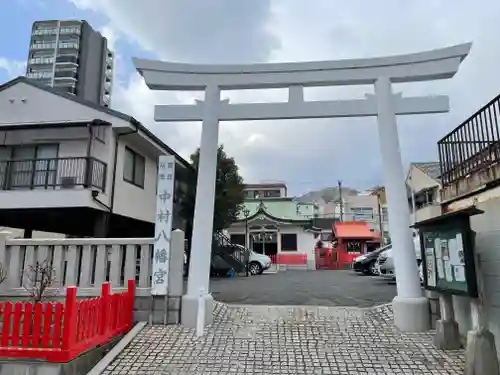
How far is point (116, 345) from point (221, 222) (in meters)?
12.5

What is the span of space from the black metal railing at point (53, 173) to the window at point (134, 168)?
5.18ft

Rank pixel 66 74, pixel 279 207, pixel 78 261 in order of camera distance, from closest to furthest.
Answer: pixel 78 261
pixel 279 207
pixel 66 74

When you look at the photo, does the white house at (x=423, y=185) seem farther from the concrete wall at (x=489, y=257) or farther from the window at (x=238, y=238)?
the concrete wall at (x=489, y=257)

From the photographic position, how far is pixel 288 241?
28.2m

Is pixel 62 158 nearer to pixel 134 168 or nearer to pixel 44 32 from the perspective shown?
pixel 134 168

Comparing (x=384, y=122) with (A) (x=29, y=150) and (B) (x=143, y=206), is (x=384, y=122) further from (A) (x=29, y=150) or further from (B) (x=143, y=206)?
(A) (x=29, y=150)

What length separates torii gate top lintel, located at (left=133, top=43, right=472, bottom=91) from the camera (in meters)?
7.58

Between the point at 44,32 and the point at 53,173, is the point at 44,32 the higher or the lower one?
the higher one

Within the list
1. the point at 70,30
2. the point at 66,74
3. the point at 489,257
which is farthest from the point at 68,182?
the point at 70,30

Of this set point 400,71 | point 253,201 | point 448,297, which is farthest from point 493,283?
point 253,201

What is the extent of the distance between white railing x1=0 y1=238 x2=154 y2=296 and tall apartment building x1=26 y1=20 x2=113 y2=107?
33613mm

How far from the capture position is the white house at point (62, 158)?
11852mm

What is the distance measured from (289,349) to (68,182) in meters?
9.19

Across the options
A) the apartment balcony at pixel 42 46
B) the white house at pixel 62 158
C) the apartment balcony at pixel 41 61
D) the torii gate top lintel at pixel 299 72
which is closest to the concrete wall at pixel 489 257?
the torii gate top lintel at pixel 299 72
